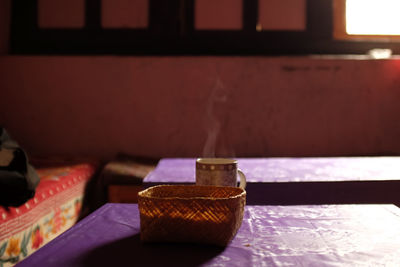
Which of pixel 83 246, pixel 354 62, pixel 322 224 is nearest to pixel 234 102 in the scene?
pixel 354 62

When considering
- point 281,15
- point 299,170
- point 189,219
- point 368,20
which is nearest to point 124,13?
point 281,15

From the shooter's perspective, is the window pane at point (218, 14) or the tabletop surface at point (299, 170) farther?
the window pane at point (218, 14)

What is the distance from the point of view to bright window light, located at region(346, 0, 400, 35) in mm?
3604

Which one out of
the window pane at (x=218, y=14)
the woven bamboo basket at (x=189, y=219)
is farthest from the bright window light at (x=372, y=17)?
the woven bamboo basket at (x=189, y=219)

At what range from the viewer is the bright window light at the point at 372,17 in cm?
360

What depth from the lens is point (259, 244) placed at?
819mm

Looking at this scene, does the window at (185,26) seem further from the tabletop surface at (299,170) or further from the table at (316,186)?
the table at (316,186)

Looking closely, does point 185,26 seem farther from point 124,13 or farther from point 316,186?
point 316,186

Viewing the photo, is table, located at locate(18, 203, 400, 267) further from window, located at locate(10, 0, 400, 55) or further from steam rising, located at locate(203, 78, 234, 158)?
window, located at locate(10, 0, 400, 55)

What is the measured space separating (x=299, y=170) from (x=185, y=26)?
2.24 m

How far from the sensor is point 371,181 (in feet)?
5.05

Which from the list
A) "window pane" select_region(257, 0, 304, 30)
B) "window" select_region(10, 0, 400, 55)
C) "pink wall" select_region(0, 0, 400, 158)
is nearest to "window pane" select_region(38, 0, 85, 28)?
"window" select_region(10, 0, 400, 55)

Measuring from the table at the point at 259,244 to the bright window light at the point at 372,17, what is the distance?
2.98m

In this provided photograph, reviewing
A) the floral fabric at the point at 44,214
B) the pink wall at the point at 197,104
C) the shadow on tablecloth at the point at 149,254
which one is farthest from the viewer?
the pink wall at the point at 197,104
